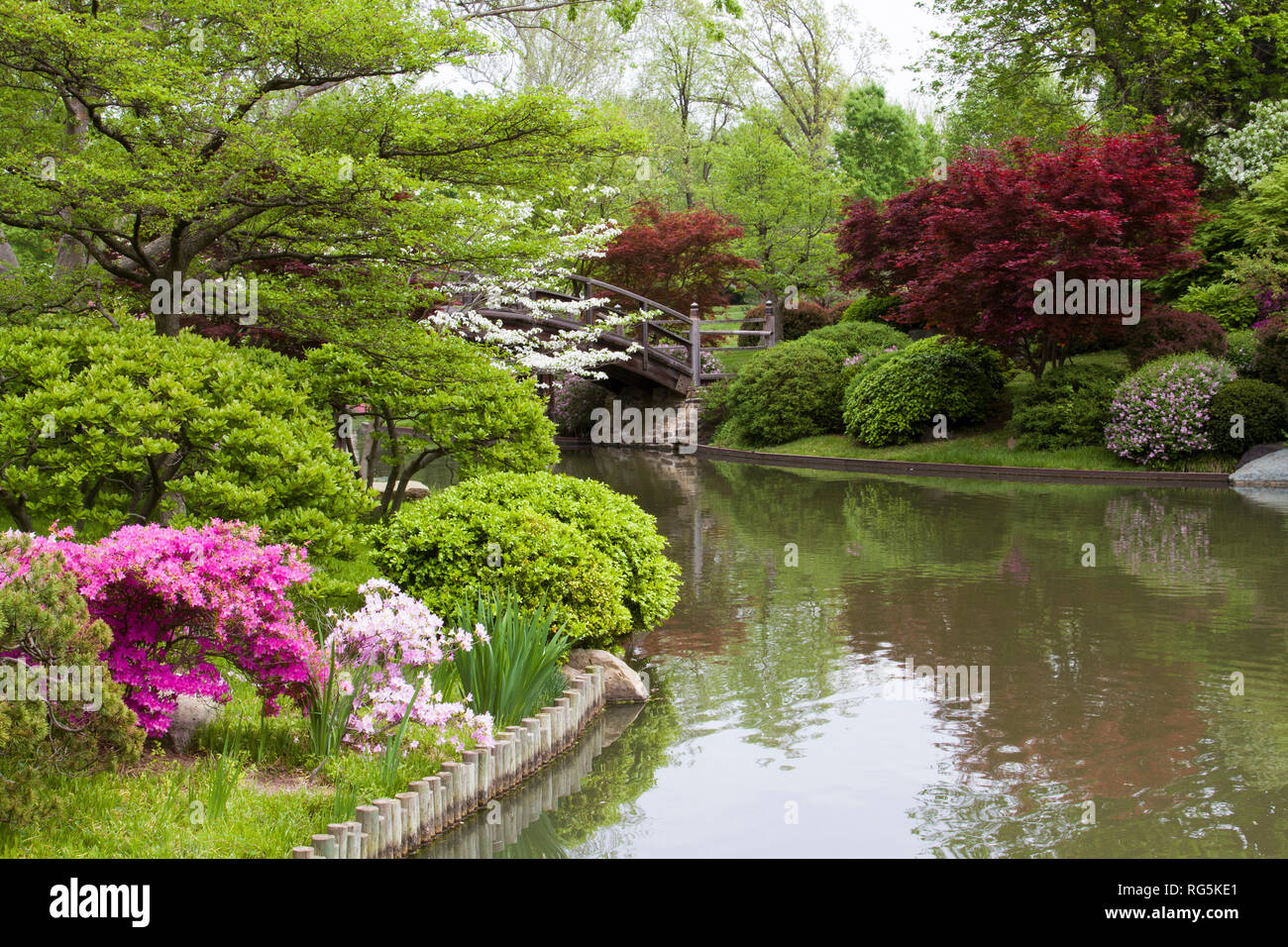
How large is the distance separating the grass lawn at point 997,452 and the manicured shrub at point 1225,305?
Answer: 2115 millimetres

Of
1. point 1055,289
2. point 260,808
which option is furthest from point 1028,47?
point 260,808

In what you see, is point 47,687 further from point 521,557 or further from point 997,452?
point 997,452

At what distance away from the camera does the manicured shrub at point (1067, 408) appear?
23016 millimetres

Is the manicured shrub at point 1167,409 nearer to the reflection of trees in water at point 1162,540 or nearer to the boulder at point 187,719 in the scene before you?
the reflection of trees in water at point 1162,540

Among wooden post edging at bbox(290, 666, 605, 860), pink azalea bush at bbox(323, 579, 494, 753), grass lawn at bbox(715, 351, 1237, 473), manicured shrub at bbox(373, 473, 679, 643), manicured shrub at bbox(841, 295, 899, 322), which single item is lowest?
wooden post edging at bbox(290, 666, 605, 860)

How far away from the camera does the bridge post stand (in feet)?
106

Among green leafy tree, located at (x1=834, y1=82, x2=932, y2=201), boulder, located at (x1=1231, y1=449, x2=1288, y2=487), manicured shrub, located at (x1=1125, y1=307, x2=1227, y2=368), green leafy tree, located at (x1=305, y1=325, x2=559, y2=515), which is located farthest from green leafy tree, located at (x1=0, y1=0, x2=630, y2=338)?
green leafy tree, located at (x1=834, y1=82, x2=932, y2=201)

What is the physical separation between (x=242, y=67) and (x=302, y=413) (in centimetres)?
330

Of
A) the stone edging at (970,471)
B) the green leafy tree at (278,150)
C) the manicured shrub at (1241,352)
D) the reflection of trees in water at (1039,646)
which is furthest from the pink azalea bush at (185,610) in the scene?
the manicured shrub at (1241,352)

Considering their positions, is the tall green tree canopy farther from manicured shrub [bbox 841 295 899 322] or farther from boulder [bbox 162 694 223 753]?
boulder [bbox 162 694 223 753]

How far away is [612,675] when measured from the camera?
8.27m

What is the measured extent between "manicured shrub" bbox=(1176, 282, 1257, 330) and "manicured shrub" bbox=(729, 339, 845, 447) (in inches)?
330

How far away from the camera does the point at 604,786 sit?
6.59 metres

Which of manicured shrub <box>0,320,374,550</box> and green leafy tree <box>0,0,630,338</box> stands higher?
green leafy tree <box>0,0,630,338</box>
